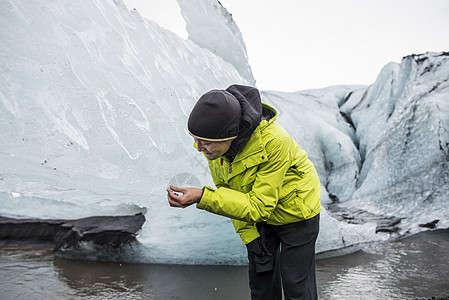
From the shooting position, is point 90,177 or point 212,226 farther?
point 212,226

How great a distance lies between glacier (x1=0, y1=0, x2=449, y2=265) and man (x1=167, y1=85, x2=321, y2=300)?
124 centimetres

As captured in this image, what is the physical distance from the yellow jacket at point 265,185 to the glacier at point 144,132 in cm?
130

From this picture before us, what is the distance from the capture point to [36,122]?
255cm

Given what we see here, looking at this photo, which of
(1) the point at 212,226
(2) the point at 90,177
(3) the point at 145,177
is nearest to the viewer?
(2) the point at 90,177

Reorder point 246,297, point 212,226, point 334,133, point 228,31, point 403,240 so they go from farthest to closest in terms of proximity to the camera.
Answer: point 334,133
point 228,31
point 403,240
point 212,226
point 246,297

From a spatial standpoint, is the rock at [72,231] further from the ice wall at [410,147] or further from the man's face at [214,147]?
the ice wall at [410,147]

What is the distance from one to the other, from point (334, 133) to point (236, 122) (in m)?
4.25

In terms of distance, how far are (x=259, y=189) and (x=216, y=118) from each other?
1.07ft

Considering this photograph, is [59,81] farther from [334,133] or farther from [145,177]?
[334,133]

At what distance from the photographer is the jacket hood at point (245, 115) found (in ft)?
4.96

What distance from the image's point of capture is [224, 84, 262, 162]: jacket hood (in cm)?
151

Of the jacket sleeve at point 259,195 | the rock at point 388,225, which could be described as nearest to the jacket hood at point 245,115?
the jacket sleeve at point 259,195

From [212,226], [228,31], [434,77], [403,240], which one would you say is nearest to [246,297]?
[212,226]

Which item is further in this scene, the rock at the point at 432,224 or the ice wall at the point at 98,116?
the rock at the point at 432,224
